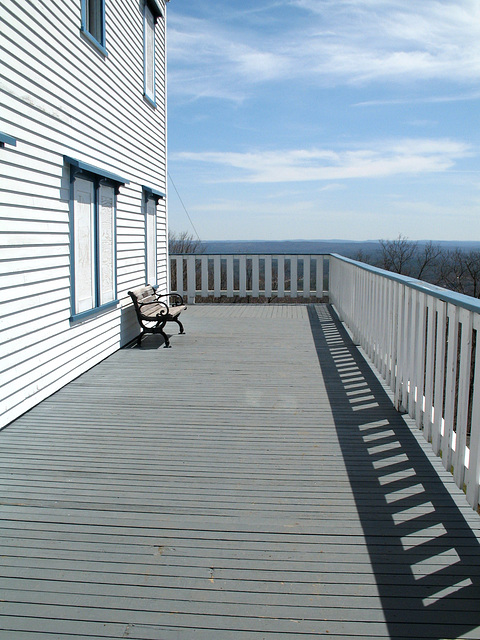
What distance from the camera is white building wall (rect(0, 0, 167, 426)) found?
441cm

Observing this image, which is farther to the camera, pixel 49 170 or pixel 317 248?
pixel 317 248

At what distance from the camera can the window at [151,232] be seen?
9.30m

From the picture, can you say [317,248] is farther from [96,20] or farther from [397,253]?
[96,20]

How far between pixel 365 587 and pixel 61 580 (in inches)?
47.1

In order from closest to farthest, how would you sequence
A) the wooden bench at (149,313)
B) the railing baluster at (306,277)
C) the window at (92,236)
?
the window at (92,236), the wooden bench at (149,313), the railing baluster at (306,277)

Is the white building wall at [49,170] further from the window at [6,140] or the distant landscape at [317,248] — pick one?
the distant landscape at [317,248]

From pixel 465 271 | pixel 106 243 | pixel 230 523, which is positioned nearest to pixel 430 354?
pixel 230 523

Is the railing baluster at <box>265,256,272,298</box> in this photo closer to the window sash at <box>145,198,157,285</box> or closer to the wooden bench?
the window sash at <box>145,198,157,285</box>

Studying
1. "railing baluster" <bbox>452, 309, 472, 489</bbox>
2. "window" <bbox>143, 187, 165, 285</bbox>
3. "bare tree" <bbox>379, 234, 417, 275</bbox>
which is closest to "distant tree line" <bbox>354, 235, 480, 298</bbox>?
"bare tree" <bbox>379, 234, 417, 275</bbox>

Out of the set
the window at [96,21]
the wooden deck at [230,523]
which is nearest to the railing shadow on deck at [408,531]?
the wooden deck at [230,523]

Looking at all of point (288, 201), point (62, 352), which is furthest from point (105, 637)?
point (288, 201)

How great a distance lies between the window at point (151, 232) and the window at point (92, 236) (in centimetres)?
186

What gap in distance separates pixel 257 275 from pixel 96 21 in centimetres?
713

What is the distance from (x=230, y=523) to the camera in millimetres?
2867
